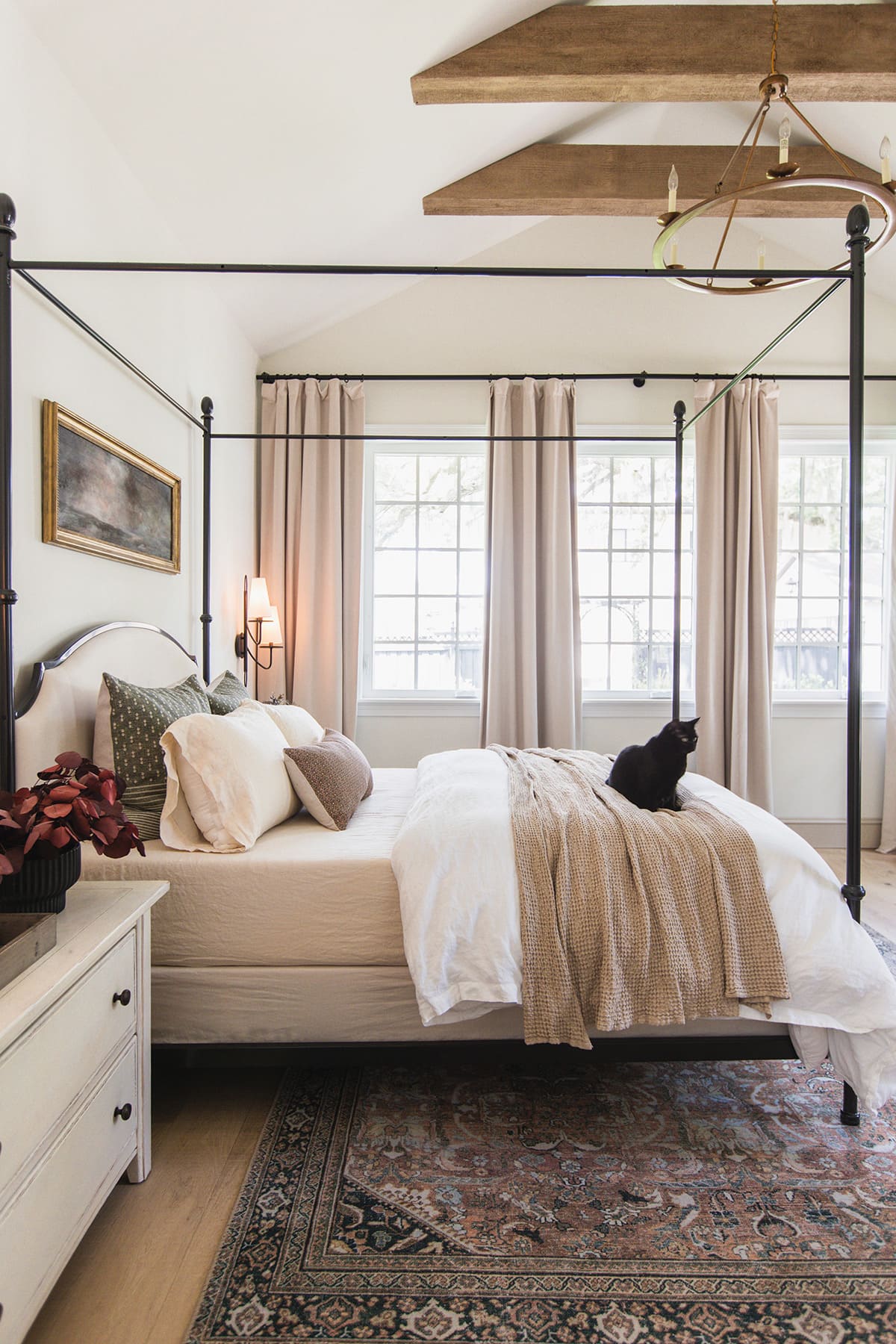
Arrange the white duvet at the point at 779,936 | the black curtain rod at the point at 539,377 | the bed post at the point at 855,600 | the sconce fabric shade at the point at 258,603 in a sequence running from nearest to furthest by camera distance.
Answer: the white duvet at the point at 779,936, the bed post at the point at 855,600, the sconce fabric shade at the point at 258,603, the black curtain rod at the point at 539,377

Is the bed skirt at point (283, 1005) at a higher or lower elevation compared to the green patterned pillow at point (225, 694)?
lower

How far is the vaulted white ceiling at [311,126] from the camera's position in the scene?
210 cm

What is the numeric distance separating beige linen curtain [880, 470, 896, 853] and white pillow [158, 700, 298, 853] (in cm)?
375

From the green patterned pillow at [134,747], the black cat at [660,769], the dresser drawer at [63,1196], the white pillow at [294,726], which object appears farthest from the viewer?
the white pillow at [294,726]

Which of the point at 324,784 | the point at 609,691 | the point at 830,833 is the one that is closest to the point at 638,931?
the point at 324,784

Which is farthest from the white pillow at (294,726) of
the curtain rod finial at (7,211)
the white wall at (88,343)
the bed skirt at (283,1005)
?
the curtain rod finial at (7,211)

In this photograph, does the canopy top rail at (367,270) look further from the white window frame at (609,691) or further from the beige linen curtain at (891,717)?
the beige linen curtain at (891,717)

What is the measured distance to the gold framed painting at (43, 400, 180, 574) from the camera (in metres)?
1.98

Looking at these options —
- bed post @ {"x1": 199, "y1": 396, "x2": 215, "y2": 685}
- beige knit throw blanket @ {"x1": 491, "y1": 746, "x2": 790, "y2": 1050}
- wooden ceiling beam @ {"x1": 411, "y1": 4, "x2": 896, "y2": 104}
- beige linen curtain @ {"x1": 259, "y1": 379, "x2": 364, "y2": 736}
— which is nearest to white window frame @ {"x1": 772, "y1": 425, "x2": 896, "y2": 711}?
wooden ceiling beam @ {"x1": 411, "y1": 4, "x2": 896, "y2": 104}

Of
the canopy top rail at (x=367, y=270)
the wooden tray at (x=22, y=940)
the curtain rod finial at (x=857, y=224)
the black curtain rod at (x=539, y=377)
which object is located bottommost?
the wooden tray at (x=22, y=940)

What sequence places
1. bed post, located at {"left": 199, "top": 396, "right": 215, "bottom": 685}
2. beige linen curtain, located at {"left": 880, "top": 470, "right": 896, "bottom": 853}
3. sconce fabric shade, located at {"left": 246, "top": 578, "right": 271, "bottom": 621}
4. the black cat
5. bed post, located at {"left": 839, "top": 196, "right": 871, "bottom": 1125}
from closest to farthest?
bed post, located at {"left": 839, "top": 196, "right": 871, "bottom": 1125}
the black cat
bed post, located at {"left": 199, "top": 396, "right": 215, "bottom": 685}
sconce fabric shade, located at {"left": 246, "top": 578, "right": 271, "bottom": 621}
beige linen curtain, located at {"left": 880, "top": 470, "right": 896, "bottom": 853}

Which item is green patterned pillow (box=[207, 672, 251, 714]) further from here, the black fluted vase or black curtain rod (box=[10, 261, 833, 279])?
black curtain rod (box=[10, 261, 833, 279])

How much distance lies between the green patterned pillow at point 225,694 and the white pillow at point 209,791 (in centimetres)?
62

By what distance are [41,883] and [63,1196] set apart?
1.62 feet
